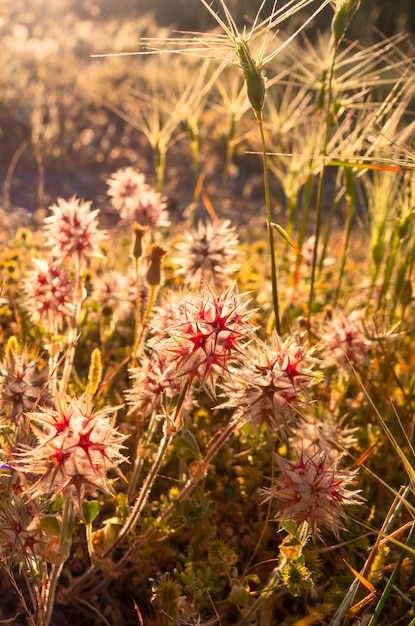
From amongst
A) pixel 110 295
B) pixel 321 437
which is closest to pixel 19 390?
pixel 321 437

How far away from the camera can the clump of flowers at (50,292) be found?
2363 millimetres

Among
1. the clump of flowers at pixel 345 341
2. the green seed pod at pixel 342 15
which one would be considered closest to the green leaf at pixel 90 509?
the clump of flowers at pixel 345 341

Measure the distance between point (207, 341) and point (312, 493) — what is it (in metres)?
0.45

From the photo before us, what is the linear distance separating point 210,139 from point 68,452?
9.47 metres

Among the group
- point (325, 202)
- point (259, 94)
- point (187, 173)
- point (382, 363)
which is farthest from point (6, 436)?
point (325, 202)

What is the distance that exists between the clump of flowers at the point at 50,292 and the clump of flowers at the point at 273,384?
101cm

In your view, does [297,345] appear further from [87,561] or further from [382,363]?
[382,363]

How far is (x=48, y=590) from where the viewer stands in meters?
1.63

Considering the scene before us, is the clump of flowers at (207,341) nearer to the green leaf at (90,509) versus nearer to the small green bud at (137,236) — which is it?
the green leaf at (90,509)

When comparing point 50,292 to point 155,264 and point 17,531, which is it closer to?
point 155,264

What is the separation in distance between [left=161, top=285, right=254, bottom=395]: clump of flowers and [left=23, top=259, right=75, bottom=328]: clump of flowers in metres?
0.98

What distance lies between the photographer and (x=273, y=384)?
153 cm

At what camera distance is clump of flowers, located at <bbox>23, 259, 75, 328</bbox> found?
7.75 feet

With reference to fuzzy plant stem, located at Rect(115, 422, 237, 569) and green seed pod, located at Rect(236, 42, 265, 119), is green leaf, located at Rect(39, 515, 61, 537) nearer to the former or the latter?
fuzzy plant stem, located at Rect(115, 422, 237, 569)
